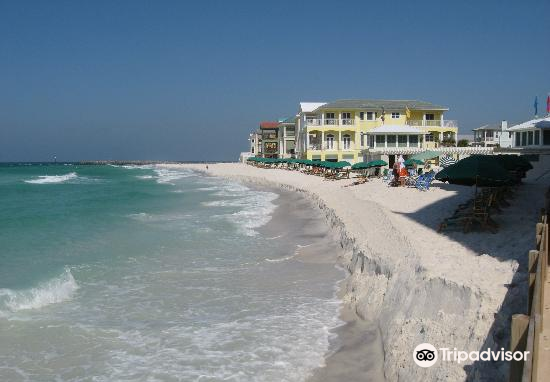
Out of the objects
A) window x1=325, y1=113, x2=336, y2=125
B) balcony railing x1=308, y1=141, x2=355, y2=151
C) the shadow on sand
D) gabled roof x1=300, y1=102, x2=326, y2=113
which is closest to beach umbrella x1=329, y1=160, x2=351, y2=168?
balcony railing x1=308, y1=141, x2=355, y2=151

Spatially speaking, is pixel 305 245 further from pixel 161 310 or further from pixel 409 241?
pixel 161 310

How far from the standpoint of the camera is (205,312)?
984cm

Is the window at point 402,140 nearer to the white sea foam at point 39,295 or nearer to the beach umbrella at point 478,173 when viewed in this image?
the beach umbrella at point 478,173

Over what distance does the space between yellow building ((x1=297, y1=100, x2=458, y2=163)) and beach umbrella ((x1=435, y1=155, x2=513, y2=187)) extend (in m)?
36.1

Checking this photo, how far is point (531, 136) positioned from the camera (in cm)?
2328

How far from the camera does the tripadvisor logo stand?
5.77 meters

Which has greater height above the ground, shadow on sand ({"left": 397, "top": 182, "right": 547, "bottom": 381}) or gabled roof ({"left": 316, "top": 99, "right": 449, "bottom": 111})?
gabled roof ({"left": 316, "top": 99, "right": 449, "bottom": 111})

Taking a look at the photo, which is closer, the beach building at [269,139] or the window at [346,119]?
the window at [346,119]

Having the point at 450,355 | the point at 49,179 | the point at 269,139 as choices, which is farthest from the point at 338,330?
the point at 269,139

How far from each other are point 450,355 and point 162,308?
19.6 ft

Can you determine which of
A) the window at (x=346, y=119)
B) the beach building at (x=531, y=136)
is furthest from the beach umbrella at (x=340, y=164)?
the window at (x=346, y=119)

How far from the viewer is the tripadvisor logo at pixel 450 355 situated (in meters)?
5.77

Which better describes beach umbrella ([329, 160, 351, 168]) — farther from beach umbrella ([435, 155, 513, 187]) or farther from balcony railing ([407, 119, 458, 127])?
beach umbrella ([435, 155, 513, 187])

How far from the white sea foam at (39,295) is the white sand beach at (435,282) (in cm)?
638
